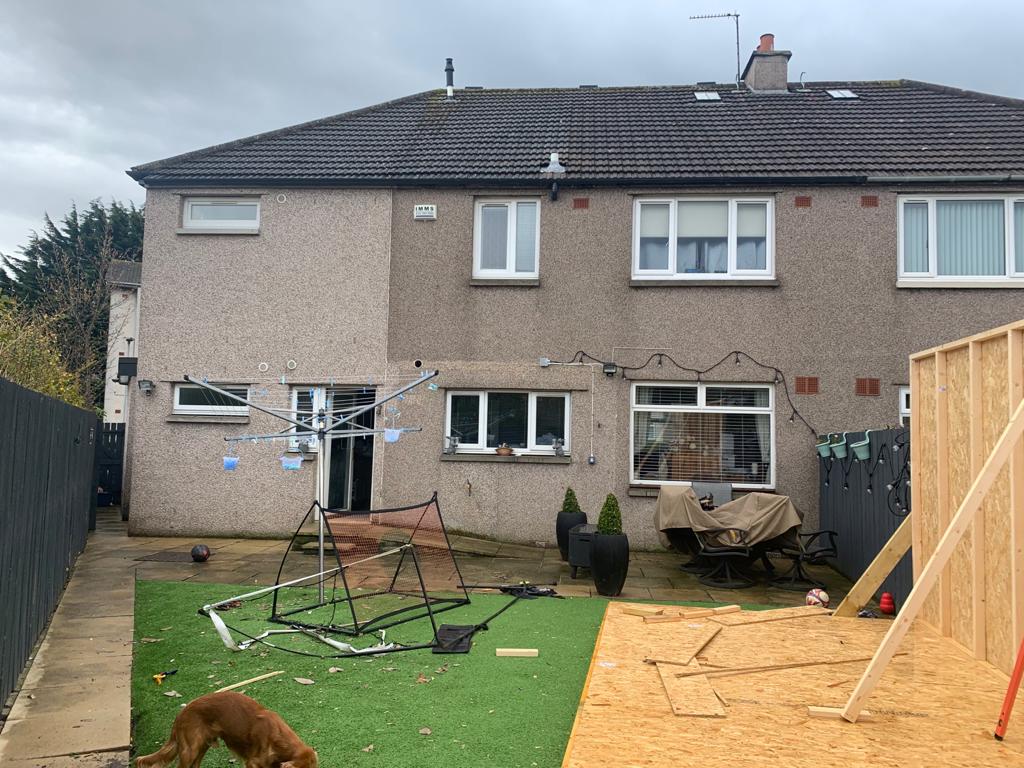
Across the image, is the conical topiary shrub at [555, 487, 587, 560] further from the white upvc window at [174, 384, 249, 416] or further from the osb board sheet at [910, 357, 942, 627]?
the white upvc window at [174, 384, 249, 416]

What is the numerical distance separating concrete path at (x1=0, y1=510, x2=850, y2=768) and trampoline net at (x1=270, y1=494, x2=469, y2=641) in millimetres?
504

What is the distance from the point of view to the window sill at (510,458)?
11.3 meters

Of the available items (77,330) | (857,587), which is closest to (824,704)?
(857,587)

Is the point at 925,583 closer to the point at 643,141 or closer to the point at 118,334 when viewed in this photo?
the point at 643,141

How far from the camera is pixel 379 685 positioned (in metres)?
5.00

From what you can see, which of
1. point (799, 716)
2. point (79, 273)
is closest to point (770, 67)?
point (799, 716)

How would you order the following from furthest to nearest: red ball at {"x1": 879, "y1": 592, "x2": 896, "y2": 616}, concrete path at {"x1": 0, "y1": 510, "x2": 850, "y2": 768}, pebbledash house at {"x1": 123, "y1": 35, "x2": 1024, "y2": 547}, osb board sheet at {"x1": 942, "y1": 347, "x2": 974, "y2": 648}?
pebbledash house at {"x1": 123, "y1": 35, "x2": 1024, "y2": 547} → red ball at {"x1": 879, "y1": 592, "x2": 896, "y2": 616} → osb board sheet at {"x1": 942, "y1": 347, "x2": 974, "y2": 648} → concrete path at {"x1": 0, "y1": 510, "x2": 850, "y2": 768}

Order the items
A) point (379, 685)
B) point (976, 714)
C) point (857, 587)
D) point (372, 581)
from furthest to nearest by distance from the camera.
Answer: point (372, 581) < point (857, 587) < point (379, 685) < point (976, 714)

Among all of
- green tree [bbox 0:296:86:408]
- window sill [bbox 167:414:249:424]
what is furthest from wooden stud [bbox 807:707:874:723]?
green tree [bbox 0:296:86:408]

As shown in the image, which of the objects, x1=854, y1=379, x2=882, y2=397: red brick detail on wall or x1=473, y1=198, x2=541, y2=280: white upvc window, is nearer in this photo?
x1=854, y1=379, x2=882, y2=397: red brick detail on wall

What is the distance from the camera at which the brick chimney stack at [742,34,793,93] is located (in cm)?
1502

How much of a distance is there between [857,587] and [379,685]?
13.7 feet

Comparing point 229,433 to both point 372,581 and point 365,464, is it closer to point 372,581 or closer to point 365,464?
point 365,464

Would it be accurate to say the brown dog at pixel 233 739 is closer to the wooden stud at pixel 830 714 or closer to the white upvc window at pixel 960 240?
the wooden stud at pixel 830 714
